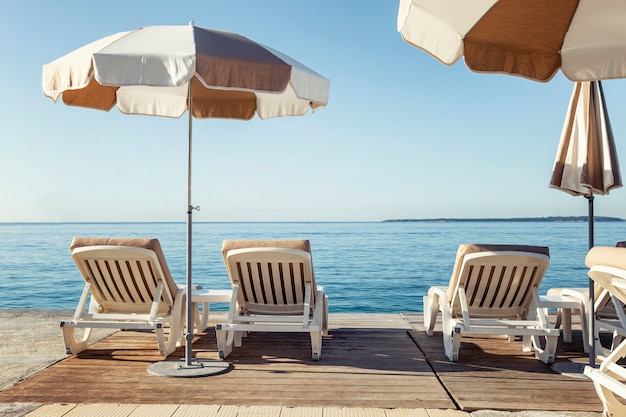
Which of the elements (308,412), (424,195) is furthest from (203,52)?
(424,195)

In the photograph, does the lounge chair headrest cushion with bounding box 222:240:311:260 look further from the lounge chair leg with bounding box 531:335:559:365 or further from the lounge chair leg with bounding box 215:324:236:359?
the lounge chair leg with bounding box 531:335:559:365

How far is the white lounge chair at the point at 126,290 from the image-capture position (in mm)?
4770

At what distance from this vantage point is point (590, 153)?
171 inches

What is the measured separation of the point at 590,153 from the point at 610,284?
180 centimetres

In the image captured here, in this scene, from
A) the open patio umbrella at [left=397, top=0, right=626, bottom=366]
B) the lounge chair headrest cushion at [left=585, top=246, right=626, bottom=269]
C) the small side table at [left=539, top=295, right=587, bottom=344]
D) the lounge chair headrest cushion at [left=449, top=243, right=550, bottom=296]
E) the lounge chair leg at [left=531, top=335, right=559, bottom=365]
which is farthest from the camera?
the small side table at [left=539, top=295, right=587, bottom=344]

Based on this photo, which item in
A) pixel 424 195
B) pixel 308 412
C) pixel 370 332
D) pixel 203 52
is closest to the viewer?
pixel 308 412

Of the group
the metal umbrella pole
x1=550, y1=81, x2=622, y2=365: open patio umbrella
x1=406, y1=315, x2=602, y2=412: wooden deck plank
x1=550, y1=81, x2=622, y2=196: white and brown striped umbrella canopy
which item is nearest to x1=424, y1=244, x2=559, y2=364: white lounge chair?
x1=406, y1=315, x2=602, y2=412: wooden deck plank

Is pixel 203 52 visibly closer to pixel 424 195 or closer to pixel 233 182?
pixel 424 195

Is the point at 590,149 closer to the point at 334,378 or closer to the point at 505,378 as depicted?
the point at 505,378

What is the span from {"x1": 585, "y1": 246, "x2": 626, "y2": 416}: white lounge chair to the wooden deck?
0.42 metres

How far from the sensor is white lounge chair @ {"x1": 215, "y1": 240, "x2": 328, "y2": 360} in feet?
15.8

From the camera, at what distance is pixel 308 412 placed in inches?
135

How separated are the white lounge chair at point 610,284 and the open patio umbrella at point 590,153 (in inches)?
48.3

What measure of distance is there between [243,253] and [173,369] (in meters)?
1.08
